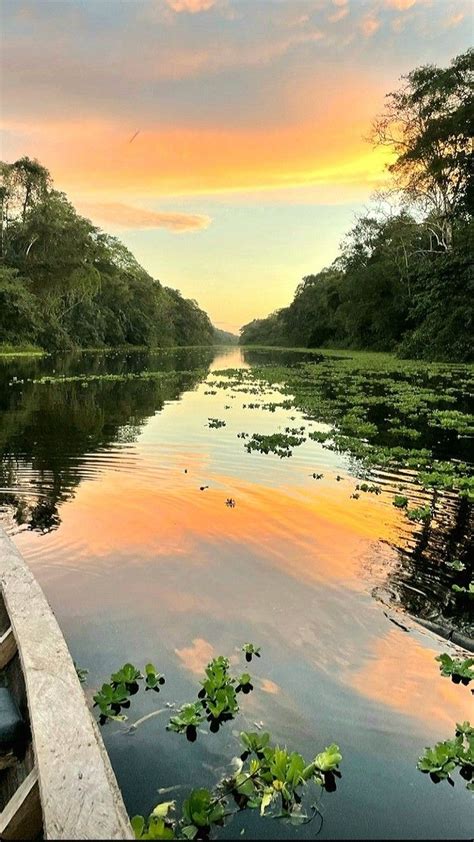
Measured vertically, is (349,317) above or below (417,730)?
above

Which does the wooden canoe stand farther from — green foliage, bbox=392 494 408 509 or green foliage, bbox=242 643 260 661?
green foliage, bbox=392 494 408 509

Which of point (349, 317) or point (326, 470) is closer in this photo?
point (326, 470)

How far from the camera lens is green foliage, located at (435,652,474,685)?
14.4ft

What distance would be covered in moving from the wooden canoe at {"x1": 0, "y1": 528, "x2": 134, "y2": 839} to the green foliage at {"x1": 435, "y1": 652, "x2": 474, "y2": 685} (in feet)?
9.21

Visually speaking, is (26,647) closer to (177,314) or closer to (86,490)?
(86,490)

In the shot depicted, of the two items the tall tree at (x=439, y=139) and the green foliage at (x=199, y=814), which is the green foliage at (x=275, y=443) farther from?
the tall tree at (x=439, y=139)

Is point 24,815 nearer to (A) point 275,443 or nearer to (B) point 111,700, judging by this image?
(B) point 111,700

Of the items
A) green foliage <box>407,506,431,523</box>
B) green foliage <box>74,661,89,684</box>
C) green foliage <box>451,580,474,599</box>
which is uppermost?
green foliage <box>407,506,431,523</box>

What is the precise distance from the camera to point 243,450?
13125 mm

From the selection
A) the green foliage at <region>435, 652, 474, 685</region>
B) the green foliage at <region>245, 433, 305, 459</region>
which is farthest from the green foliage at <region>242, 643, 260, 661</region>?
the green foliage at <region>245, 433, 305, 459</region>

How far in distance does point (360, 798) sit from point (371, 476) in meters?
7.72

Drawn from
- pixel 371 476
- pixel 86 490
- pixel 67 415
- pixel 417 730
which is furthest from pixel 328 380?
pixel 417 730

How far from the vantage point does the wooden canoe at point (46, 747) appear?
7.19 feet

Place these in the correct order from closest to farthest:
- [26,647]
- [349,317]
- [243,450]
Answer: [26,647] < [243,450] < [349,317]
